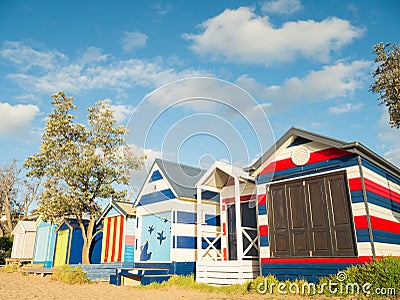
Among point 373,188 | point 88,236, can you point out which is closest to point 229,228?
point 373,188

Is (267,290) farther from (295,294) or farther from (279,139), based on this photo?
(279,139)

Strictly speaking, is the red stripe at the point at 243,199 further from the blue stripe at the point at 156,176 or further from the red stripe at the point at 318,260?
the blue stripe at the point at 156,176

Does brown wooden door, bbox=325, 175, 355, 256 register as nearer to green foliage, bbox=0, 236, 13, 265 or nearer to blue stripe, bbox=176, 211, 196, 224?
blue stripe, bbox=176, 211, 196, 224

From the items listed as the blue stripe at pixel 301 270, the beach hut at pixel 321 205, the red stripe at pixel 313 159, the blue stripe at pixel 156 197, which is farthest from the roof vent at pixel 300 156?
the blue stripe at pixel 156 197

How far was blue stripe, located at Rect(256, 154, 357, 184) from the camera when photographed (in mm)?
8788

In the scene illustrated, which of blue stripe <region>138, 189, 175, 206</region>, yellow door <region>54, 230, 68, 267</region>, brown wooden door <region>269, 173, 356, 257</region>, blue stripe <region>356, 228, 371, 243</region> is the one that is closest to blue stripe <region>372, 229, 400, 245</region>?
blue stripe <region>356, 228, 371, 243</region>

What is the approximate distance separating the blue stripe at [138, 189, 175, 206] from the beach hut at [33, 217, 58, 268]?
9.20 meters

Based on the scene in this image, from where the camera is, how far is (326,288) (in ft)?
26.5

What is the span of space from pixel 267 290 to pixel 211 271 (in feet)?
8.01

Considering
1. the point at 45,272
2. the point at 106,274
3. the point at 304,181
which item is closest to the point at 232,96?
the point at 304,181

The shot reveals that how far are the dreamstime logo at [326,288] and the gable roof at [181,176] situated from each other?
5.64 metres

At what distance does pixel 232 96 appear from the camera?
395 inches

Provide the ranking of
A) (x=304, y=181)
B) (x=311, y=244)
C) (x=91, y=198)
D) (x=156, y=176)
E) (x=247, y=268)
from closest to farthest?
(x=311, y=244), (x=304, y=181), (x=247, y=268), (x=156, y=176), (x=91, y=198)

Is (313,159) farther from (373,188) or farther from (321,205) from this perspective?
(373,188)
